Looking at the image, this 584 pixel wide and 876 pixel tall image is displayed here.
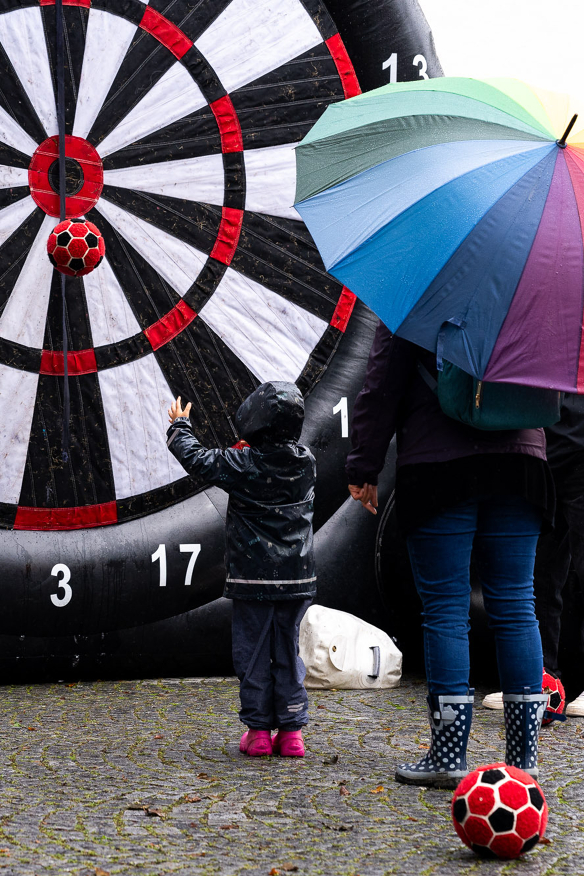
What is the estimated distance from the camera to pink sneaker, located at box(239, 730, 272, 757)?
297 centimetres

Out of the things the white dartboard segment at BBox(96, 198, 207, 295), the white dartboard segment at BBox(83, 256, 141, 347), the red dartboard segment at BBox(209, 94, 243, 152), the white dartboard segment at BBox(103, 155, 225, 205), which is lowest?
the white dartboard segment at BBox(83, 256, 141, 347)

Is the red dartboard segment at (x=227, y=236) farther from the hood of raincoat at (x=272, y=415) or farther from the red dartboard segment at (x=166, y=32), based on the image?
the hood of raincoat at (x=272, y=415)

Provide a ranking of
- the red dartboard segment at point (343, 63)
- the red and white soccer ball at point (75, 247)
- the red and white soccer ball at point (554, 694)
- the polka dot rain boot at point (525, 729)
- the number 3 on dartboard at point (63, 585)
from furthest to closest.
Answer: the red dartboard segment at point (343, 63)
the number 3 on dartboard at point (63, 585)
the red and white soccer ball at point (75, 247)
the red and white soccer ball at point (554, 694)
the polka dot rain boot at point (525, 729)

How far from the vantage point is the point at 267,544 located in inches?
121

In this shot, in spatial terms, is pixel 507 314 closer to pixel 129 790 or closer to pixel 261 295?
pixel 129 790

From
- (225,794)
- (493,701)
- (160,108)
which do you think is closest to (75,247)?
(160,108)

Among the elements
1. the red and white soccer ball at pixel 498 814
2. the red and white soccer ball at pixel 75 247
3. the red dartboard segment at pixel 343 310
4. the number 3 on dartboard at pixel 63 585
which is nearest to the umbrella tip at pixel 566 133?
the red and white soccer ball at pixel 498 814

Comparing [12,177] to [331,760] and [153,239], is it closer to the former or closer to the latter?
[153,239]

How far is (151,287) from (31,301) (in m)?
0.42

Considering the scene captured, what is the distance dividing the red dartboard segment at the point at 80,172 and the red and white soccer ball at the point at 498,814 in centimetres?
259

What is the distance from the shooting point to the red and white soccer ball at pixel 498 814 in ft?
6.83

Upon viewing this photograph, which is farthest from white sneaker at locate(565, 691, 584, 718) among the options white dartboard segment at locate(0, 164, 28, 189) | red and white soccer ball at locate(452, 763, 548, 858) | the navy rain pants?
white dartboard segment at locate(0, 164, 28, 189)

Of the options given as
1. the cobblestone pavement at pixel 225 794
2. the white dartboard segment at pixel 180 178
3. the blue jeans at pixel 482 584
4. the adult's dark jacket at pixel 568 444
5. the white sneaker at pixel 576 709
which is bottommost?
the cobblestone pavement at pixel 225 794

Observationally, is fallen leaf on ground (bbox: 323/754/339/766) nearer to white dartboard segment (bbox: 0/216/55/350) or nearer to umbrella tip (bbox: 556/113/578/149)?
umbrella tip (bbox: 556/113/578/149)
